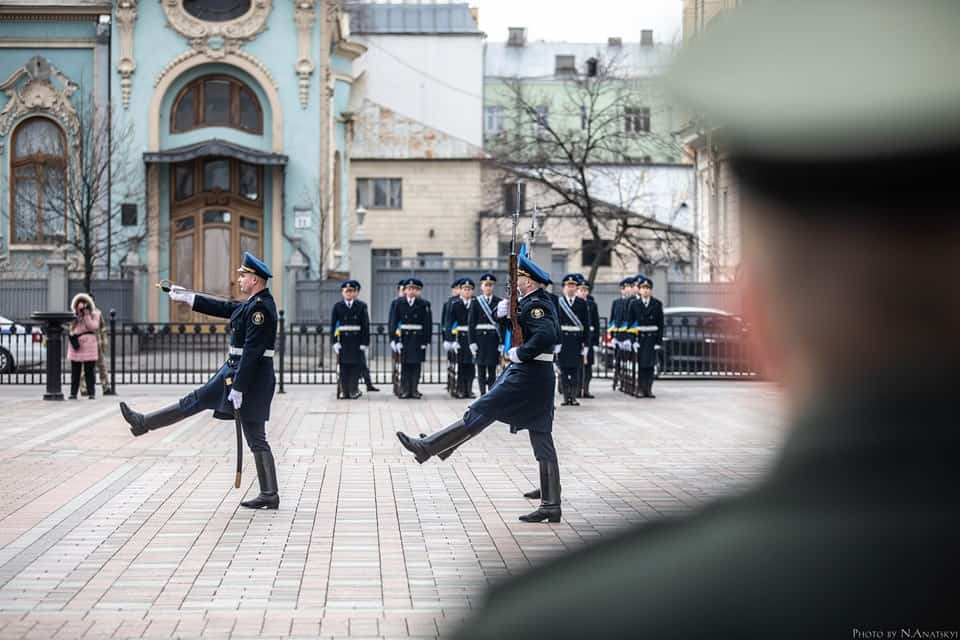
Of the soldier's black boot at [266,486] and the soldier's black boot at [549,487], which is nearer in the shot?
the soldier's black boot at [549,487]

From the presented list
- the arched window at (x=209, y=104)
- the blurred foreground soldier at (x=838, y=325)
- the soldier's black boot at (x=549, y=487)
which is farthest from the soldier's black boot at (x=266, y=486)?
the arched window at (x=209, y=104)

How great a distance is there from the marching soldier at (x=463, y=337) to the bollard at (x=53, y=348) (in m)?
6.04

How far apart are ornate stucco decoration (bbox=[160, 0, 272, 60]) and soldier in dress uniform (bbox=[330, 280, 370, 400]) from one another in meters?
15.6

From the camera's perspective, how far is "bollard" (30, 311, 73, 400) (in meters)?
19.9

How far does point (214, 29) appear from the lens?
1362 inches

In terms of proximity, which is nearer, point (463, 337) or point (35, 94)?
point (463, 337)

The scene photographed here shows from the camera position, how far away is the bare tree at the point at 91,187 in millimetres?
33281

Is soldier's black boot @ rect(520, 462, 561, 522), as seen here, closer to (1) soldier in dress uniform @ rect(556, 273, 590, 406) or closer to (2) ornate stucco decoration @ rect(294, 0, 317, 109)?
(1) soldier in dress uniform @ rect(556, 273, 590, 406)

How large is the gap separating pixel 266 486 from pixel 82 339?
36.3 ft

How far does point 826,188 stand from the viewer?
4.57 feet

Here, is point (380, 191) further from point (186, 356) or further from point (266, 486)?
point (266, 486)

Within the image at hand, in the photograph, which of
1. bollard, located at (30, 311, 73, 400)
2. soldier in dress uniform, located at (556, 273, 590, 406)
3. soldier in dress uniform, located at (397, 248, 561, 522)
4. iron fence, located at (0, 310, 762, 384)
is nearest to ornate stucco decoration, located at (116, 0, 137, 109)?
iron fence, located at (0, 310, 762, 384)

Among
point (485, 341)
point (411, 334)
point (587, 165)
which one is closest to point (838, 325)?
point (485, 341)

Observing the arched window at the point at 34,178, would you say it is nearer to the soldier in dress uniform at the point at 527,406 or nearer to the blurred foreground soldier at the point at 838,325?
the soldier in dress uniform at the point at 527,406
